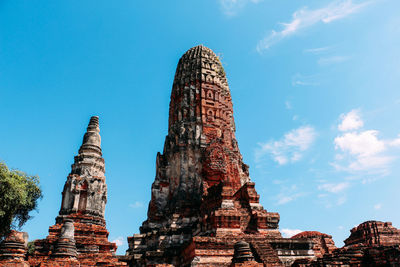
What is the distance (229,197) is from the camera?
1880 cm

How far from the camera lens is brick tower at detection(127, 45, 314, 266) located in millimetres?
17391

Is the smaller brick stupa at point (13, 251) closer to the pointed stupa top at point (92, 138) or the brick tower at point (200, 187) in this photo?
the brick tower at point (200, 187)

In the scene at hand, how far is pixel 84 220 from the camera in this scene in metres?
17.2

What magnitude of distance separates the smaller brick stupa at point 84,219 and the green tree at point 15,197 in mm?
2756

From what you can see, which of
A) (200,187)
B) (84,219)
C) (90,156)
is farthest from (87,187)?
(200,187)

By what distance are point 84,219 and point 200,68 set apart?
15.4m

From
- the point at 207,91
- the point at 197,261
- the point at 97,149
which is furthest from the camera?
the point at 207,91

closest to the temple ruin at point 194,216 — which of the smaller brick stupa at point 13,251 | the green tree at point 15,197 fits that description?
the smaller brick stupa at point 13,251

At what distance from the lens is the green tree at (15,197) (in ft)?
60.2

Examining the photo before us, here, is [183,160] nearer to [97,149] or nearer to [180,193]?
[180,193]

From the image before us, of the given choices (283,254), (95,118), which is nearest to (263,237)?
(283,254)

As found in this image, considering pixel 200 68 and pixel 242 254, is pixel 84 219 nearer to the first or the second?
pixel 242 254

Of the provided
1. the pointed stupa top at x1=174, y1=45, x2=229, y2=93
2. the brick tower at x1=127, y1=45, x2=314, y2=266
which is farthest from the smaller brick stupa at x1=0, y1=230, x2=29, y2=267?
the pointed stupa top at x1=174, y1=45, x2=229, y2=93

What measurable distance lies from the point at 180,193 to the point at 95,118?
7231mm
